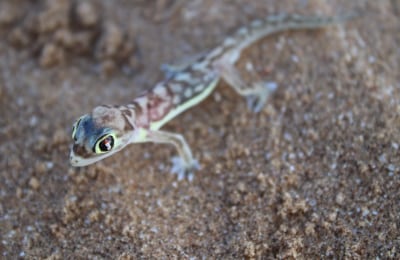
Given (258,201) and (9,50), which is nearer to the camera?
(258,201)

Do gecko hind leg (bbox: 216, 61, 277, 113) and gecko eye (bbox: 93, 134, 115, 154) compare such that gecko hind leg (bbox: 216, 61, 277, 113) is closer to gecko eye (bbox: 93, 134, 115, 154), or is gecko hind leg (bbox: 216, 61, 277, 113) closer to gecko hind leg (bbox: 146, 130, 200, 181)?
gecko hind leg (bbox: 146, 130, 200, 181)

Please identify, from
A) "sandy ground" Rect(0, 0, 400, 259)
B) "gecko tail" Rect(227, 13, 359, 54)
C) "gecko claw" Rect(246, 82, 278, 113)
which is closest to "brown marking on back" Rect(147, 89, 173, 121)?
"sandy ground" Rect(0, 0, 400, 259)

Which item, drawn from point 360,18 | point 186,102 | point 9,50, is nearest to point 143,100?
point 186,102

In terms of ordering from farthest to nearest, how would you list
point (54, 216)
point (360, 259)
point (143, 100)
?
point (143, 100) < point (54, 216) < point (360, 259)

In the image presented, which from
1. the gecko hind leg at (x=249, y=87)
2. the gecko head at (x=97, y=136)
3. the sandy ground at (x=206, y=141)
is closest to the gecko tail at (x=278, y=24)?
the sandy ground at (x=206, y=141)

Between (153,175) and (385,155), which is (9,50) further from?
(385,155)

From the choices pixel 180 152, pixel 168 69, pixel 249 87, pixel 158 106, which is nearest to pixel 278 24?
pixel 249 87

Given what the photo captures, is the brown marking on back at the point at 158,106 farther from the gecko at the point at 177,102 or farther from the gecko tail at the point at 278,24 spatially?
the gecko tail at the point at 278,24
